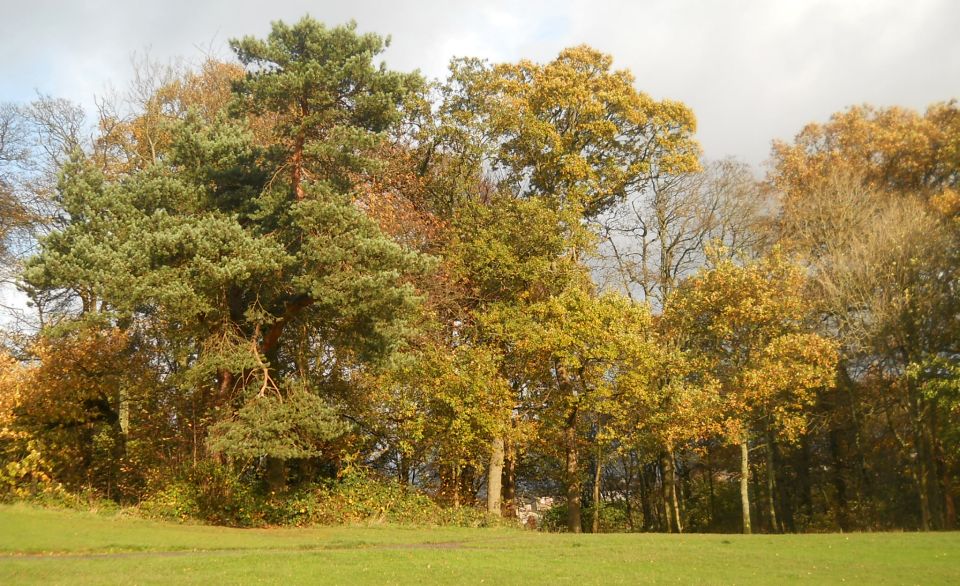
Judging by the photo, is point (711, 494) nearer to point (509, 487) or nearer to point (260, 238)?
point (509, 487)

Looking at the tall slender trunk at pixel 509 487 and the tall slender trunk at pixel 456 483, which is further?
the tall slender trunk at pixel 509 487

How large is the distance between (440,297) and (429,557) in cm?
1316

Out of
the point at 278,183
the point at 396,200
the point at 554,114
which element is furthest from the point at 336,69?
the point at 554,114

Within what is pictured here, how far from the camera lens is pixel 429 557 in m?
14.6

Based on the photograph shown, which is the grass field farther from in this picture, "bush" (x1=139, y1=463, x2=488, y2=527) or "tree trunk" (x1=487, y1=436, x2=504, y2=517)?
"tree trunk" (x1=487, y1=436, x2=504, y2=517)

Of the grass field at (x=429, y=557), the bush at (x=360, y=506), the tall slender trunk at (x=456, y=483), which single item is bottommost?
the grass field at (x=429, y=557)

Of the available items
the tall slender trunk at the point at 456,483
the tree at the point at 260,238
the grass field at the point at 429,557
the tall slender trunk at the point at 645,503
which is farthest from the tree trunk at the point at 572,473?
the tall slender trunk at the point at 645,503

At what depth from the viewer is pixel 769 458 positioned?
3050 cm

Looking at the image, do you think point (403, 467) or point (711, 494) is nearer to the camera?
point (403, 467)

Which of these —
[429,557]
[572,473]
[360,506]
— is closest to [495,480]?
[572,473]

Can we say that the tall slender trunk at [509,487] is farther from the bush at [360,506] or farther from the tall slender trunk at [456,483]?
the bush at [360,506]

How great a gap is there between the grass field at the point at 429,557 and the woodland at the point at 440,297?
3.84 m

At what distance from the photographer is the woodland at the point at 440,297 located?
69.7ft

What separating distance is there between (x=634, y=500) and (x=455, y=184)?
30.8 m
